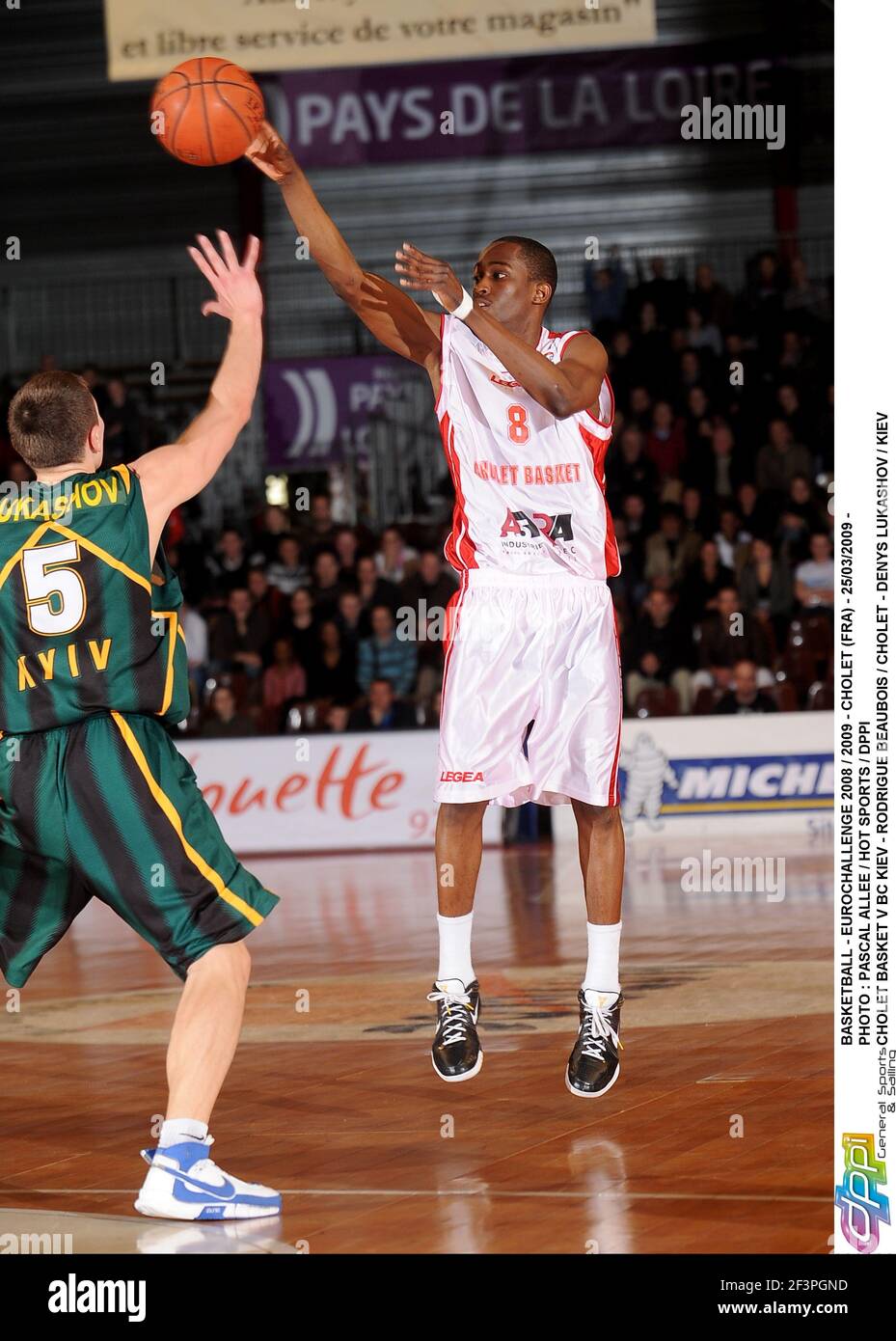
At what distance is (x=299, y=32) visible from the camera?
14.4 m

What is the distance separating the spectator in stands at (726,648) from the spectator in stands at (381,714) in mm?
2532

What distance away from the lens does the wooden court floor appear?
4.19 meters

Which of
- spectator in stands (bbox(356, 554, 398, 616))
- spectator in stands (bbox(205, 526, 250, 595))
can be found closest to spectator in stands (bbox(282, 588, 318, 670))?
spectator in stands (bbox(356, 554, 398, 616))

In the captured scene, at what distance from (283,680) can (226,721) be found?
778 millimetres

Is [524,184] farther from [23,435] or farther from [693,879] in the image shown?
[23,435]

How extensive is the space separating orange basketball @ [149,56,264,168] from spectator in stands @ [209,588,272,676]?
9894 mm

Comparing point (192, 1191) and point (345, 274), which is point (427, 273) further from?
point (192, 1191)

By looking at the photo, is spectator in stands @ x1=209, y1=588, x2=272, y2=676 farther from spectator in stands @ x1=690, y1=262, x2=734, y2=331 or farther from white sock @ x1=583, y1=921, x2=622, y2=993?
white sock @ x1=583, y1=921, x2=622, y2=993

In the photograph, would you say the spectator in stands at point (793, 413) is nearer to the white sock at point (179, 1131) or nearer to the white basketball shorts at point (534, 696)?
the white basketball shorts at point (534, 696)

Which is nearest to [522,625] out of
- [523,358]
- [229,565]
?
[523,358]
